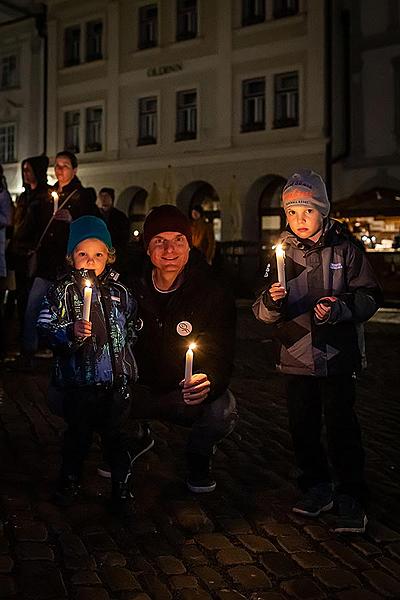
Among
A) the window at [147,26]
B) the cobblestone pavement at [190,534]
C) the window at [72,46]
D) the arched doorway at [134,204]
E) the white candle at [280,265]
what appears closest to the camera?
the cobblestone pavement at [190,534]

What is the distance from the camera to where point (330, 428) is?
373 cm

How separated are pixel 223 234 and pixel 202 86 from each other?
4.88 metres

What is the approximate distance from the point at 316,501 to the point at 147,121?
24.9 metres

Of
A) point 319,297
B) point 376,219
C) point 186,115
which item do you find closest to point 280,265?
point 319,297

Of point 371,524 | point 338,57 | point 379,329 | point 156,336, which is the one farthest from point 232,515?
point 338,57

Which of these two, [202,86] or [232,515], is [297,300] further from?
[202,86]

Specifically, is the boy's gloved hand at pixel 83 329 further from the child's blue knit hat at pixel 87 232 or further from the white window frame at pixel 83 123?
the white window frame at pixel 83 123

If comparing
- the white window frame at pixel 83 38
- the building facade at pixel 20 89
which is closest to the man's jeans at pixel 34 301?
the white window frame at pixel 83 38

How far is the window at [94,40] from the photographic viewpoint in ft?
94.3

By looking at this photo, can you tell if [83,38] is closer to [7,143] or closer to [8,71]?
[8,71]

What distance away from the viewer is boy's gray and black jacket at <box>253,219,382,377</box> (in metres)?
3.66

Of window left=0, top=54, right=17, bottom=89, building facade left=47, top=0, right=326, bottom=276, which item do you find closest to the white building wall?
building facade left=47, top=0, right=326, bottom=276

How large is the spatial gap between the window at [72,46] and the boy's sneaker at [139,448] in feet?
87.2

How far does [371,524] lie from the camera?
3730mm
